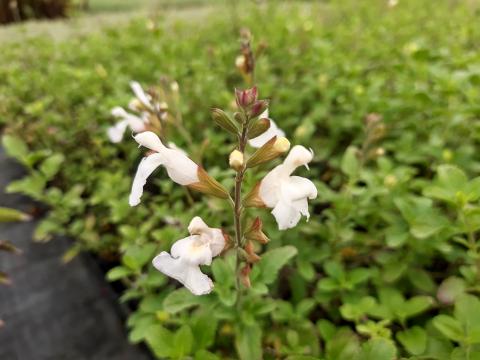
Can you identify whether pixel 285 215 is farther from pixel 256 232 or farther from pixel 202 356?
pixel 202 356

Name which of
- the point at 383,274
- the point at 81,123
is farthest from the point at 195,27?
the point at 383,274

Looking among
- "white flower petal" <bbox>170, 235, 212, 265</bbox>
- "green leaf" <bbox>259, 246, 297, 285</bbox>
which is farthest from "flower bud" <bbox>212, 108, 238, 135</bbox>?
"green leaf" <bbox>259, 246, 297, 285</bbox>

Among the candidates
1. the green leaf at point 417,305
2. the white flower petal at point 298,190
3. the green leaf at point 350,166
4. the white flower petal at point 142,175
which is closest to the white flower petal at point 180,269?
the white flower petal at point 142,175

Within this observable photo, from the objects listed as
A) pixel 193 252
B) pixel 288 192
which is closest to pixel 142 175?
pixel 193 252

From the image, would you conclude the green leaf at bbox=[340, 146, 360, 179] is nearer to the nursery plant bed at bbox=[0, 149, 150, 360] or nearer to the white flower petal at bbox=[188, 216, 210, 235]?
the white flower petal at bbox=[188, 216, 210, 235]

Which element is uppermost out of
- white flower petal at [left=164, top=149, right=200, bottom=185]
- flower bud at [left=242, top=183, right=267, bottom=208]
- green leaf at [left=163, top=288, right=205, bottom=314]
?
white flower petal at [left=164, top=149, right=200, bottom=185]

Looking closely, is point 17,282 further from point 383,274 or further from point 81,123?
point 383,274
